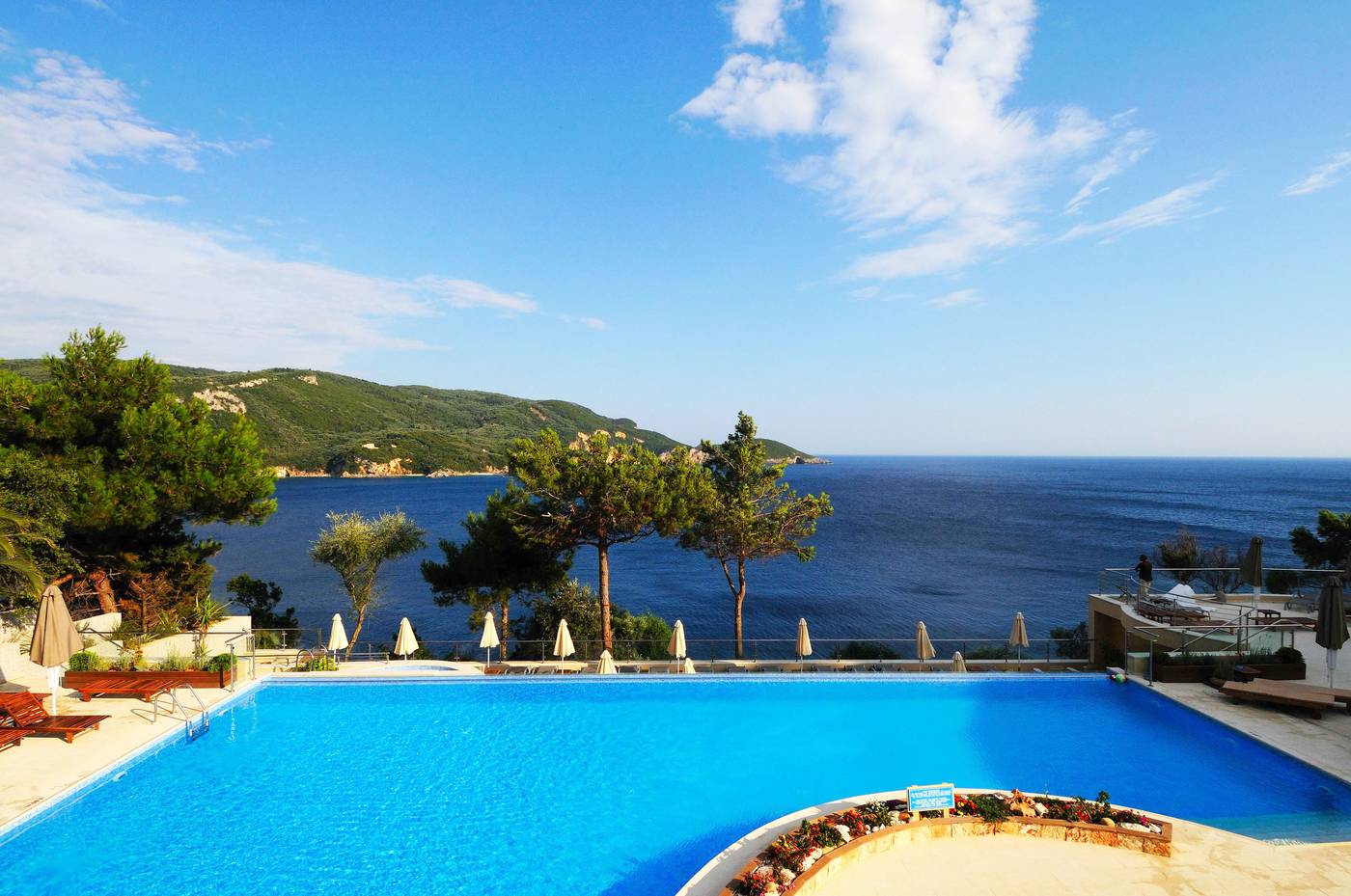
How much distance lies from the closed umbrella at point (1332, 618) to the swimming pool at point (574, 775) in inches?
102

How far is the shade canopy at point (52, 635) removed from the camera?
1070 centimetres

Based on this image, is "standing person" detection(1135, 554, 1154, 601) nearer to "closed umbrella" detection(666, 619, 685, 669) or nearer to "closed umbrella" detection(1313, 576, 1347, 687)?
"closed umbrella" detection(1313, 576, 1347, 687)

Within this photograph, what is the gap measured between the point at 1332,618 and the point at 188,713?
21169 mm

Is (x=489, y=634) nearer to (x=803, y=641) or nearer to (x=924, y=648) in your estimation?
(x=803, y=641)

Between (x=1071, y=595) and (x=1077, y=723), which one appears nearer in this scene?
(x=1077, y=723)

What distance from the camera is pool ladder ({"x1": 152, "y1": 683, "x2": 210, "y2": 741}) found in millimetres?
11766

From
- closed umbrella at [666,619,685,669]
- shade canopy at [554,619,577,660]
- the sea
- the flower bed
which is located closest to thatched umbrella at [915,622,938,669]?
the sea

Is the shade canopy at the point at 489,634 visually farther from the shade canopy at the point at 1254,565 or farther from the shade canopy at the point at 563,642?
the shade canopy at the point at 1254,565

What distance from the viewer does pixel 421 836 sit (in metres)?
8.64

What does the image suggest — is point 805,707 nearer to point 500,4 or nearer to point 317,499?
point 500,4

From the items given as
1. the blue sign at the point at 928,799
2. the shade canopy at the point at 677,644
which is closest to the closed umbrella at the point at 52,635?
the shade canopy at the point at 677,644

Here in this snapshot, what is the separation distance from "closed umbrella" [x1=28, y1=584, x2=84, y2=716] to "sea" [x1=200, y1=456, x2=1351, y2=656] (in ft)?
22.6

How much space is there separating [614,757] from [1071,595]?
150 ft

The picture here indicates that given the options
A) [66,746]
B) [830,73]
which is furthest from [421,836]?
[830,73]
